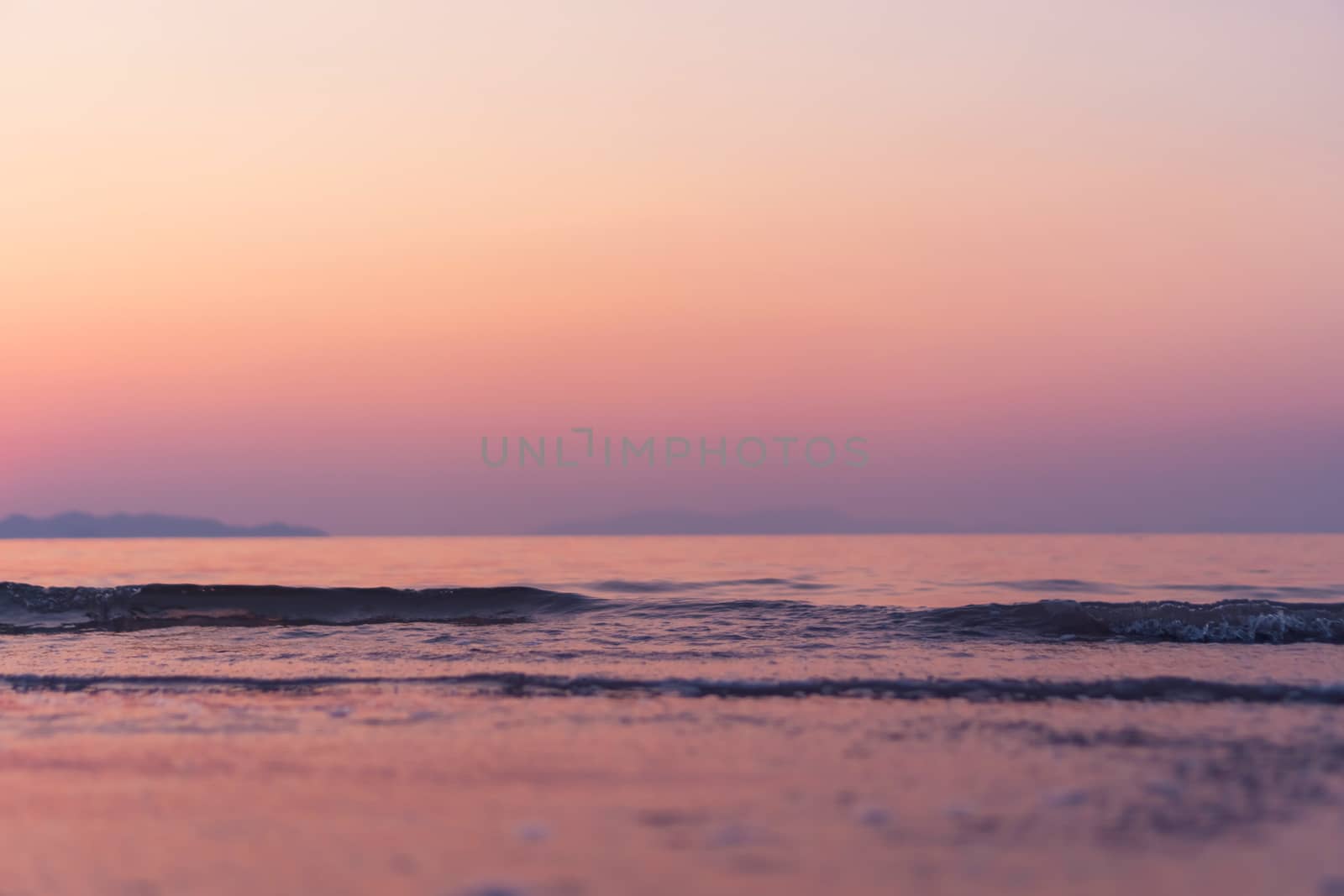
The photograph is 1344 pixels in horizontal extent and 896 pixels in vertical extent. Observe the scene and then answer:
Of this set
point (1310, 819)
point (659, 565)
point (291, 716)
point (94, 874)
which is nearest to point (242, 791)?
point (94, 874)

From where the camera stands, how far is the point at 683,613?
14.8 m

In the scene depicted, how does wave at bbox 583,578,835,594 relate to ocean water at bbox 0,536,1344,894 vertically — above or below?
above

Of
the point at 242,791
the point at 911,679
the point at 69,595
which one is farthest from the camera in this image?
the point at 69,595

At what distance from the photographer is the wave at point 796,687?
802 centimetres

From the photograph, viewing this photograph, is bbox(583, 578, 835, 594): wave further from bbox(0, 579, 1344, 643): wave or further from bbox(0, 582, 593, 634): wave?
bbox(0, 582, 593, 634): wave

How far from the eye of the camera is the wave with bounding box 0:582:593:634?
16078 mm

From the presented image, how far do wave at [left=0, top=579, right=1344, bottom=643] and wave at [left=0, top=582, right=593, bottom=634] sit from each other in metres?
0.03

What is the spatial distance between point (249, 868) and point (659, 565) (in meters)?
24.2

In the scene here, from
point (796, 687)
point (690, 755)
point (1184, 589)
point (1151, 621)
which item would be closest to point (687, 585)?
point (1151, 621)

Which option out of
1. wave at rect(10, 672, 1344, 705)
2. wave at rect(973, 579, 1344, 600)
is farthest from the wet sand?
wave at rect(973, 579, 1344, 600)

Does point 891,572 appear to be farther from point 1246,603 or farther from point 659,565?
point 1246,603

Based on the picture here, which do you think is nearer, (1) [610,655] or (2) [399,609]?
(1) [610,655]

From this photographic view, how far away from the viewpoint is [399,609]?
1778 cm

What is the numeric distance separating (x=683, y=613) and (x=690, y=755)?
8701 millimetres
